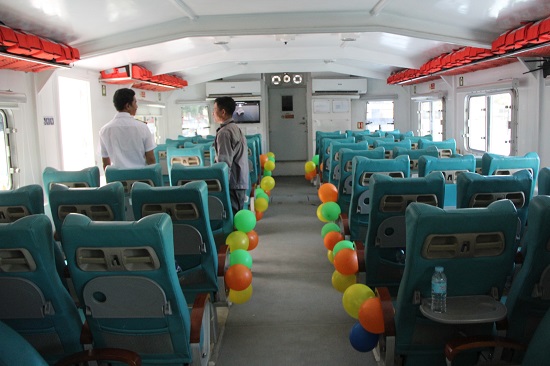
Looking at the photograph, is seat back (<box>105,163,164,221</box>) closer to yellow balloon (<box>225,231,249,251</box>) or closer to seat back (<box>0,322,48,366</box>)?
yellow balloon (<box>225,231,249,251</box>)

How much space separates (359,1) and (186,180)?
297cm

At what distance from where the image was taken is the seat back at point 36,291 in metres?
2.22

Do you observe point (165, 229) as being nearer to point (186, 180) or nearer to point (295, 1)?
point (186, 180)

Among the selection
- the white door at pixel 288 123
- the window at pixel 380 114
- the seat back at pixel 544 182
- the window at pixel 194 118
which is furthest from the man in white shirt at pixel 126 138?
the window at pixel 380 114

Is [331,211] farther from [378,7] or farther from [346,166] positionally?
[378,7]

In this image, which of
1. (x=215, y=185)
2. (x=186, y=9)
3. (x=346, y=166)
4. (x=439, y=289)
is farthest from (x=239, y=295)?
(x=186, y=9)

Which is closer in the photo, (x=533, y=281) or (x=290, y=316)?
(x=533, y=281)

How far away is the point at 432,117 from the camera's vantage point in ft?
43.7

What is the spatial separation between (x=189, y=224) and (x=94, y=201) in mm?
641

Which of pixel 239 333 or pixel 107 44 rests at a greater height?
pixel 107 44

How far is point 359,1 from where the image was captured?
5.94 m

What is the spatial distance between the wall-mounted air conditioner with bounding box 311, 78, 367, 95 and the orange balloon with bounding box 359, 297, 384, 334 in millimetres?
12286

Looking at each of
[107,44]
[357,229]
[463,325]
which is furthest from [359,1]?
[463,325]

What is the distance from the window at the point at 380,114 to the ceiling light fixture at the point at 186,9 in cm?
1008
